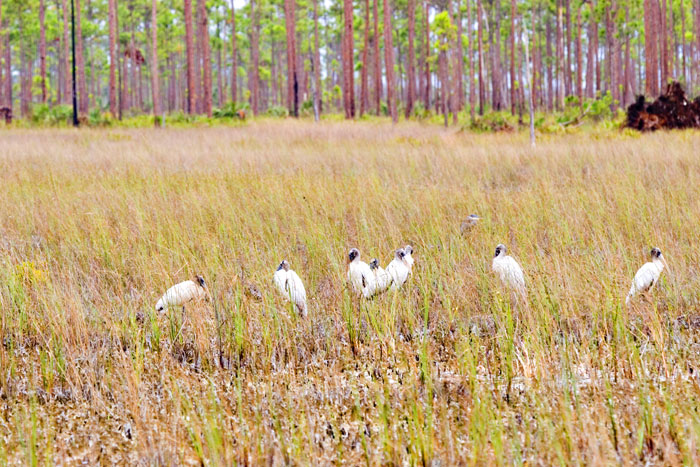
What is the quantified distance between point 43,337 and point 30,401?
510 mm

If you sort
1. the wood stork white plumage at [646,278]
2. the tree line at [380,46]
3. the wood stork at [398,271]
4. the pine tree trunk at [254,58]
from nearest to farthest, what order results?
the wood stork white plumage at [646,278] < the wood stork at [398,271] < the tree line at [380,46] < the pine tree trunk at [254,58]

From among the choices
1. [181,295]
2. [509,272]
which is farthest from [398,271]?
[181,295]

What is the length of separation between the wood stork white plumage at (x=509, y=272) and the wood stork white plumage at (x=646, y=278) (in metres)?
0.53

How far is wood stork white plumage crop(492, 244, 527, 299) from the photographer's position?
12.8 feet

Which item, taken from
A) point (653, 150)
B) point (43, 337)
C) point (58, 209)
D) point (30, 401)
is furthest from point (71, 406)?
point (653, 150)

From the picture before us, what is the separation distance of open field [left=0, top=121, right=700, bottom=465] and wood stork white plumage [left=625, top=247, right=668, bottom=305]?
0.24 feet

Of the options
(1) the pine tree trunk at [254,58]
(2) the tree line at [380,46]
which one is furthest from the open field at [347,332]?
(1) the pine tree trunk at [254,58]

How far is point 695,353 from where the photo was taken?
128 inches

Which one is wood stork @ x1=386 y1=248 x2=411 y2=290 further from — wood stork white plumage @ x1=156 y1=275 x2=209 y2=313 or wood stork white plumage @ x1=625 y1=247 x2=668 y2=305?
wood stork white plumage @ x1=625 y1=247 x2=668 y2=305

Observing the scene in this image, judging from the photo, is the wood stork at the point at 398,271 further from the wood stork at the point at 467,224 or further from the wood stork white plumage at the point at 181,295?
the wood stork at the point at 467,224

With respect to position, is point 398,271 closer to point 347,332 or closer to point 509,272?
point 509,272

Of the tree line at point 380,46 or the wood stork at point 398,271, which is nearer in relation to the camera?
the wood stork at point 398,271

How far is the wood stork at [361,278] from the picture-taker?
405cm

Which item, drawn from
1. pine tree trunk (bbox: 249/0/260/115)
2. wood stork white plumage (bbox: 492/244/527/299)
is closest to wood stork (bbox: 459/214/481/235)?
wood stork white plumage (bbox: 492/244/527/299)
